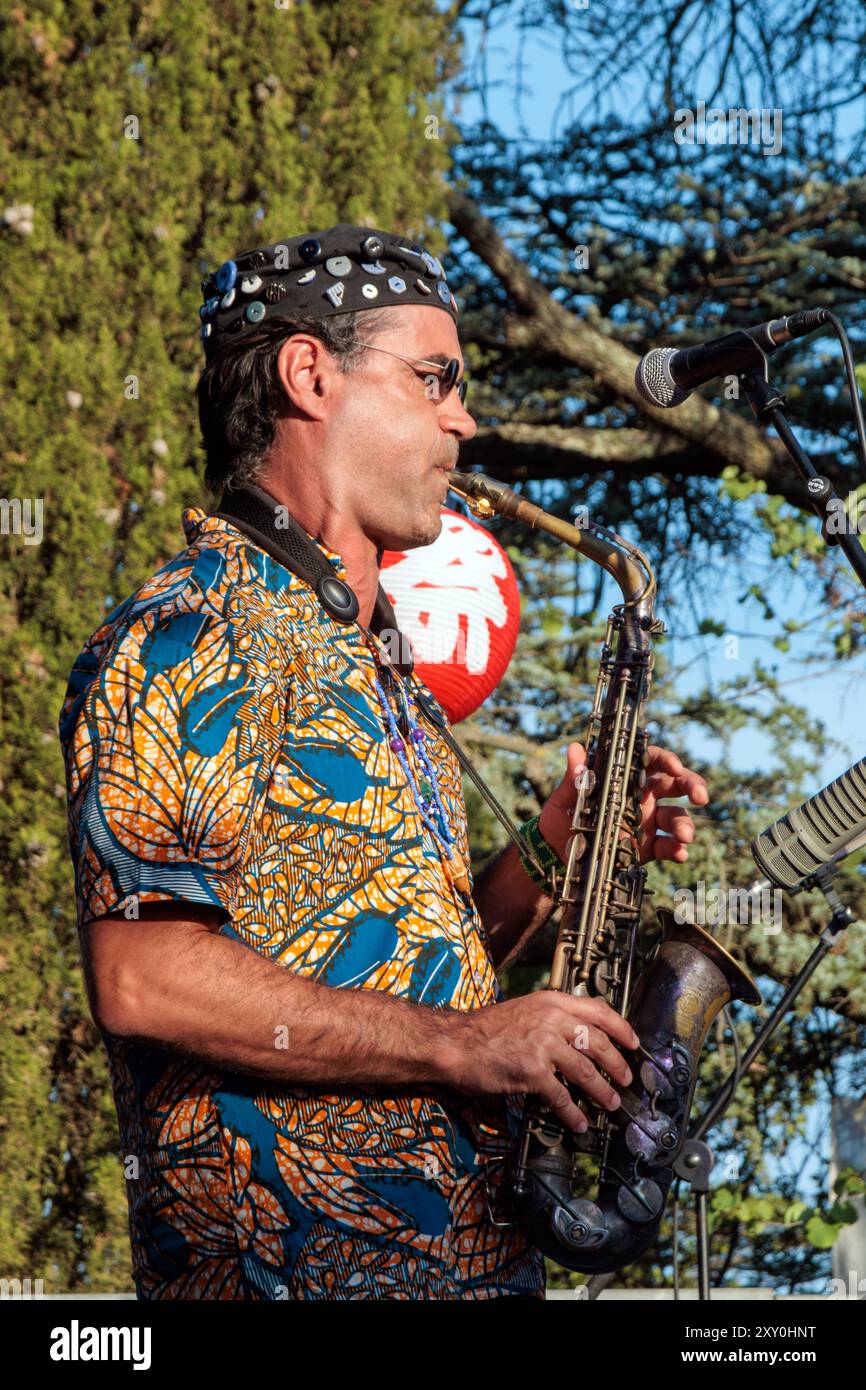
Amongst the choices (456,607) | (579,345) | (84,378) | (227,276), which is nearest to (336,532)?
(227,276)

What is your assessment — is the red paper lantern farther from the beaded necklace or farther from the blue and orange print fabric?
the blue and orange print fabric

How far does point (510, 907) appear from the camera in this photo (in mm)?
2576

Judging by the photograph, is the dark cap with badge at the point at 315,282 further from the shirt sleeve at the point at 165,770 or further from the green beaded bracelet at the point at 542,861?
the green beaded bracelet at the point at 542,861

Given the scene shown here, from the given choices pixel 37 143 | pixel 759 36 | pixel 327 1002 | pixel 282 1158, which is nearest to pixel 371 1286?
pixel 282 1158

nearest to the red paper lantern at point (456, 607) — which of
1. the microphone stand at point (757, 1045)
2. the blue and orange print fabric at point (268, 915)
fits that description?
the microphone stand at point (757, 1045)

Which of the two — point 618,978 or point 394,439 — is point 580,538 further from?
point 618,978

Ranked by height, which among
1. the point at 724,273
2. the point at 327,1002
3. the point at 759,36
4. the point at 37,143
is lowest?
the point at 327,1002

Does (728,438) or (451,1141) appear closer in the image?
(451,1141)

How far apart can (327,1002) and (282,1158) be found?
20 centimetres

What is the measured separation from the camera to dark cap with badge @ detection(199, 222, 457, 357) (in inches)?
91.7

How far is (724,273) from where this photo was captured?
22.5 ft

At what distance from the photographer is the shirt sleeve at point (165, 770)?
67.2 inches
